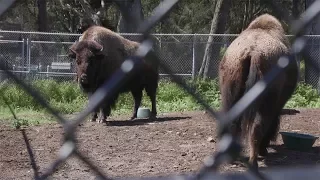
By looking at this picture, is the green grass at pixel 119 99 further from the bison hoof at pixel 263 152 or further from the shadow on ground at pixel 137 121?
the bison hoof at pixel 263 152

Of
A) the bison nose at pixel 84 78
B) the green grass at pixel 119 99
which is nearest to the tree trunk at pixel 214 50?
the green grass at pixel 119 99

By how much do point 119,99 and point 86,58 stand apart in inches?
181

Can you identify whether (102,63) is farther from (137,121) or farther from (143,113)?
(143,113)

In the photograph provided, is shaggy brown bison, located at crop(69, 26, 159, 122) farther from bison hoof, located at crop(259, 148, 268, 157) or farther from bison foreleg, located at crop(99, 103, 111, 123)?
bison hoof, located at crop(259, 148, 268, 157)

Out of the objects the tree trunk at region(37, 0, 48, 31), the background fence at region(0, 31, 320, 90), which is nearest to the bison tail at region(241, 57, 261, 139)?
the background fence at region(0, 31, 320, 90)

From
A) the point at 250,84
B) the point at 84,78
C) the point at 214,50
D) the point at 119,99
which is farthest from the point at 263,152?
the point at 214,50

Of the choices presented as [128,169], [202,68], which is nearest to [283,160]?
[128,169]

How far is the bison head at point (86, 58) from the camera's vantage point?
10.7 m

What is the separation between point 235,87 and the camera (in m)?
7.12

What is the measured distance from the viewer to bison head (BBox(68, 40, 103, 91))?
10703 mm

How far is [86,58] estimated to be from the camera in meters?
10.7

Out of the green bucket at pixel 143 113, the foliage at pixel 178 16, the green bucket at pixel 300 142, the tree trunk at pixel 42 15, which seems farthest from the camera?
the foliage at pixel 178 16

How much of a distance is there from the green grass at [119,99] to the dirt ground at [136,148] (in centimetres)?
251

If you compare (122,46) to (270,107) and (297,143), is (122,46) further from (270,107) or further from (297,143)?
(270,107)
